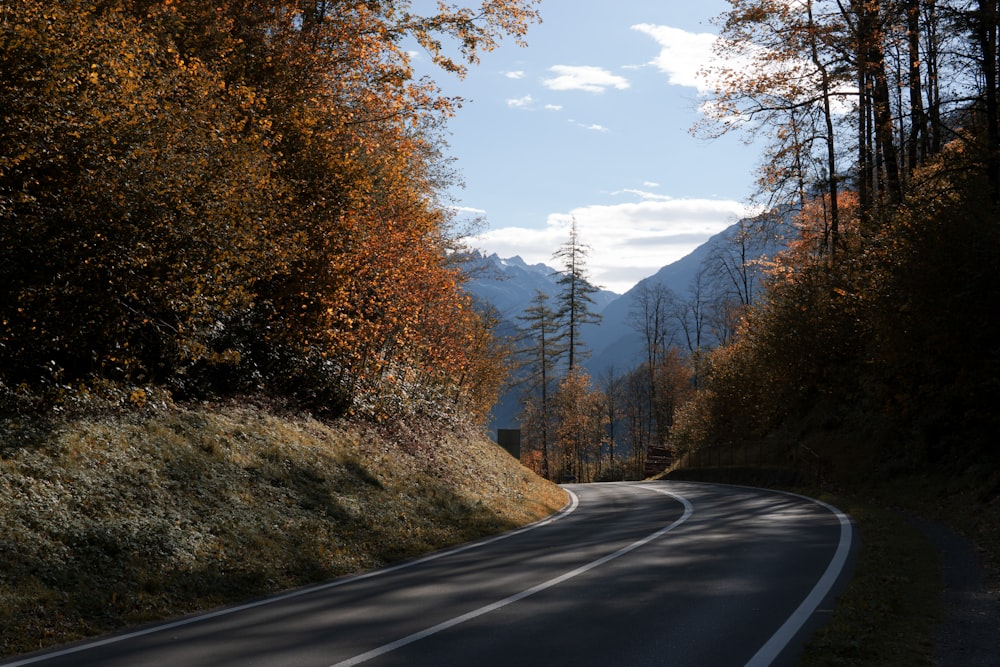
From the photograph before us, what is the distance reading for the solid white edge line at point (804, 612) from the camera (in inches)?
240

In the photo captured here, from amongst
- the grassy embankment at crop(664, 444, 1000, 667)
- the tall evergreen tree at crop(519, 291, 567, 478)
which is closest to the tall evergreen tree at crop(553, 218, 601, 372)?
the tall evergreen tree at crop(519, 291, 567, 478)

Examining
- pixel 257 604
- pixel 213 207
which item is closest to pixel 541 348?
pixel 213 207

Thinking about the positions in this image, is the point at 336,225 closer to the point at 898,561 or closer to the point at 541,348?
the point at 898,561

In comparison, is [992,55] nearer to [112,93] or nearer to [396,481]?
[396,481]

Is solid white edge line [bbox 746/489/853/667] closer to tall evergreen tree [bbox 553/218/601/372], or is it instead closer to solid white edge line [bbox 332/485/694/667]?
solid white edge line [bbox 332/485/694/667]

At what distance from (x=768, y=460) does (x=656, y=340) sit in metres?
36.8

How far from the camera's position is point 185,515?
9.84m

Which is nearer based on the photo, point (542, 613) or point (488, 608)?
point (542, 613)

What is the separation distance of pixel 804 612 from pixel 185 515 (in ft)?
24.1

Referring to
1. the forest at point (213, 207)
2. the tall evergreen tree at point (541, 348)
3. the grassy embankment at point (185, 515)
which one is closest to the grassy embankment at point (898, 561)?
the grassy embankment at point (185, 515)

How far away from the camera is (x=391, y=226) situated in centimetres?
1623

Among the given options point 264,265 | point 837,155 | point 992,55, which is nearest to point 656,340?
point 837,155

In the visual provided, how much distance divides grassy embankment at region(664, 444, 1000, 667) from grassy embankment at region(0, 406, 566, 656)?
6.25m

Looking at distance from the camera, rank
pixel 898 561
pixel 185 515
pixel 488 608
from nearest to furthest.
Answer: pixel 488 608, pixel 185 515, pixel 898 561
